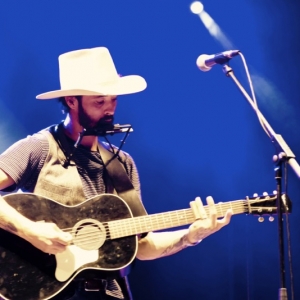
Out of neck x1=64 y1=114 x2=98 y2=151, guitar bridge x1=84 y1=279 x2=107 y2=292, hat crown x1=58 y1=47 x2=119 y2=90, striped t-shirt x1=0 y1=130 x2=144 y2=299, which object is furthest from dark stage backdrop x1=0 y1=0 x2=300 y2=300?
guitar bridge x1=84 y1=279 x2=107 y2=292

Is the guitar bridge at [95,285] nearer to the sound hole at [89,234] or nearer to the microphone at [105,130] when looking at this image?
the sound hole at [89,234]

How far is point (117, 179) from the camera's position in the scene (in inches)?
132

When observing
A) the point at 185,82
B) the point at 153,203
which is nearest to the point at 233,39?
the point at 185,82

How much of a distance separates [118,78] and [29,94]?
4.45 ft

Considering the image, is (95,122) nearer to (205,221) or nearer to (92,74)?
(92,74)

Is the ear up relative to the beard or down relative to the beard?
up

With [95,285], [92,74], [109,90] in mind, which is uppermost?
[92,74]

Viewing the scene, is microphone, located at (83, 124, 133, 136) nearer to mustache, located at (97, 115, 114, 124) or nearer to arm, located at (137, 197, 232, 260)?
mustache, located at (97, 115, 114, 124)

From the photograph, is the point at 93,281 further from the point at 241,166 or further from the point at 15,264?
the point at 241,166

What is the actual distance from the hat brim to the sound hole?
739 millimetres

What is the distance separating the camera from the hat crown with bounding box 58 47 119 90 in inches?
139

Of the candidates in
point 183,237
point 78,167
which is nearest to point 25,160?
point 78,167

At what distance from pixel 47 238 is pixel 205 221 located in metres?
0.85

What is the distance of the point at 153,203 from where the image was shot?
5020 mm
